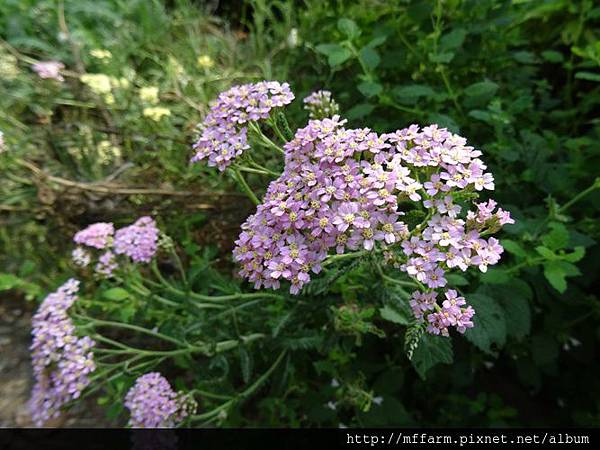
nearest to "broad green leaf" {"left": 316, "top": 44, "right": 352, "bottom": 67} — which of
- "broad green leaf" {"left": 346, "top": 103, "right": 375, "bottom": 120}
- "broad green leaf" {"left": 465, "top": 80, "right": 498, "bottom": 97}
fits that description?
"broad green leaf" {"left": 346, "top": 103, "right": 375, "bottom": 120}

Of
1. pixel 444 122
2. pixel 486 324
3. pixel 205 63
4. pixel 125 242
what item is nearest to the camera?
pixel 486 324

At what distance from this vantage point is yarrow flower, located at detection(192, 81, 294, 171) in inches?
49.5

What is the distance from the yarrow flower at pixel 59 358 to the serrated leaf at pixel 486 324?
1.03 metres

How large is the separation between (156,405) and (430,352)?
0.75m

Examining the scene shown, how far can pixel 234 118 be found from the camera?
1.27 metres

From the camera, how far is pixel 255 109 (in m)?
1.27

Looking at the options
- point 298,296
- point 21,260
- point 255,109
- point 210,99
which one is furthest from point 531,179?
point 21,260

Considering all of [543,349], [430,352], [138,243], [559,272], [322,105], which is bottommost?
[543,349]

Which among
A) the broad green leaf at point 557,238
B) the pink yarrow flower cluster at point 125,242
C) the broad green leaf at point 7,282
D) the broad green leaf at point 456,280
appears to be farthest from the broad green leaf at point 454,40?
the broad green leaf at point 7,282

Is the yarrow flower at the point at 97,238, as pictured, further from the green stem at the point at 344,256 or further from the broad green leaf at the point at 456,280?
the broad green leaf at the point at 456,280

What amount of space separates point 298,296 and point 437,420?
2.86 feet

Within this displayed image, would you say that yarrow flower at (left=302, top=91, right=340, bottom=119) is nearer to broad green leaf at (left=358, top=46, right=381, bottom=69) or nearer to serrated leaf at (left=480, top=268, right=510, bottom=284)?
broad green leaf at (left=358, top=46, right=381, bottom=69)

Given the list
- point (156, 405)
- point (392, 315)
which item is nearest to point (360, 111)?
point (392, 315)

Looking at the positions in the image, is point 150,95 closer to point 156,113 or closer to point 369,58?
point 156,113
